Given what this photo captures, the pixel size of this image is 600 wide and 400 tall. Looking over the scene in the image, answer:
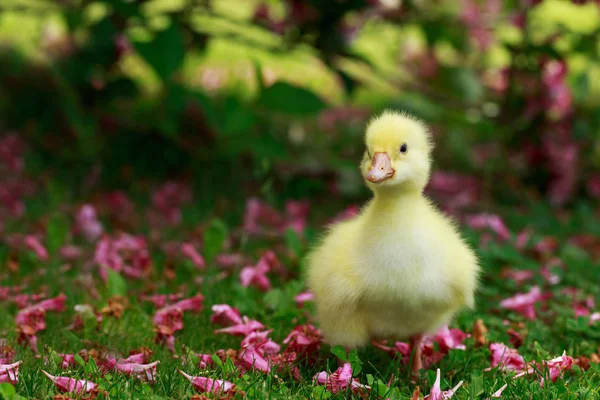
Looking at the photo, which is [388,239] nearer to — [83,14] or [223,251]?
[223,251]

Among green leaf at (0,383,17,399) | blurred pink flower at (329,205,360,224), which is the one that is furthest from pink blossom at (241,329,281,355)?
blurred pink flower at (329,205,360,224)

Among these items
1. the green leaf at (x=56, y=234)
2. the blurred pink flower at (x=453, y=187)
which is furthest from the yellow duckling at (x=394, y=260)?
the blurred pink flower at (x=453, y=187)

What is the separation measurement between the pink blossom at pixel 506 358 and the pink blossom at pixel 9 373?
1423 mm

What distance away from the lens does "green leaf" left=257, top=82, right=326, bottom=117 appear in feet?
13.2

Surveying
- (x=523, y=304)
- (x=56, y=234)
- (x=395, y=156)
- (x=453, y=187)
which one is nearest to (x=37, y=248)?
(x=56, y=234)

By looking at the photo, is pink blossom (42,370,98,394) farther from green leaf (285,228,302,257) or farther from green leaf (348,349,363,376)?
green leaf (285,228,302,257)

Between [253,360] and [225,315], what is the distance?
0.52 metres

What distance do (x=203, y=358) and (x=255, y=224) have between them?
1.91m

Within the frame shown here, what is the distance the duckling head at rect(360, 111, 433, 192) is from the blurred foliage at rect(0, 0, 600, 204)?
1525 millimetres

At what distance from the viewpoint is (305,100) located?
13.2 ft

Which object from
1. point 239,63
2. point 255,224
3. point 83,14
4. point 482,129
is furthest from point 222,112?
point 239,63

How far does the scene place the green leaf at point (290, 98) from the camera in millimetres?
4023

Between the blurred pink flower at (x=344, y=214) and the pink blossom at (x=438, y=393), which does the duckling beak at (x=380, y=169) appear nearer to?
the pink blossom at (x=438, y=393)

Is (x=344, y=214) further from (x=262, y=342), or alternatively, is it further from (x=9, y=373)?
(x=9, y=373)
